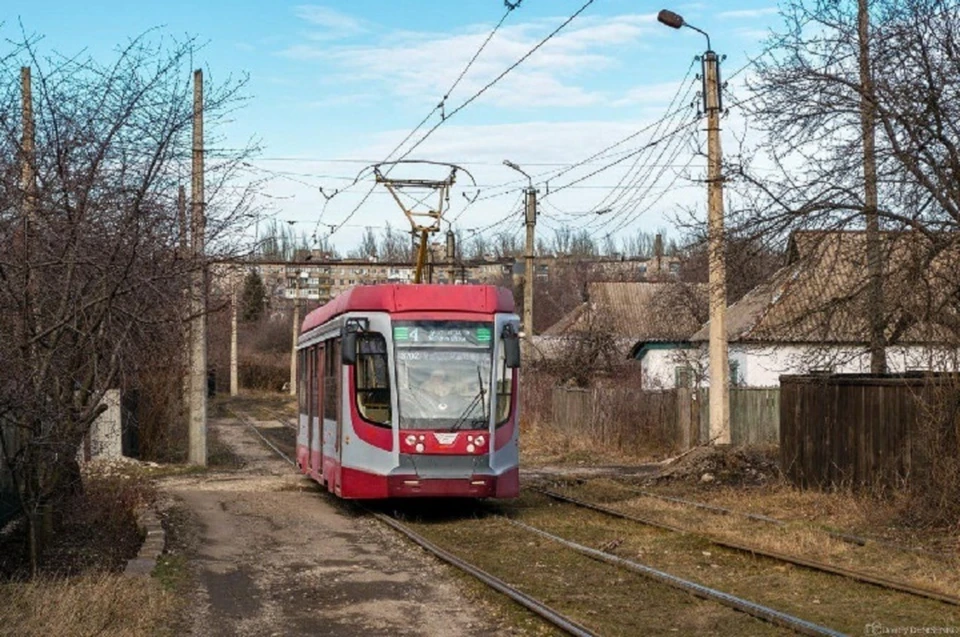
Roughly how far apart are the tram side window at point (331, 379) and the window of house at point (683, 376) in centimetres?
2454

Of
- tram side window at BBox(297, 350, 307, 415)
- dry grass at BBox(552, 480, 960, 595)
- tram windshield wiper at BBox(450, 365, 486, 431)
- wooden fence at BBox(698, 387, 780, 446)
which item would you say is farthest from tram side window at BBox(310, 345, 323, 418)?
wooden fence at BBox(698, 387, 780, 446)

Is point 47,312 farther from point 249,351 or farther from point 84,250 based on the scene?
point 249,351

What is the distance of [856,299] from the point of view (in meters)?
17.2

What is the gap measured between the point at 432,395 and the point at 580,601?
6.67 metres

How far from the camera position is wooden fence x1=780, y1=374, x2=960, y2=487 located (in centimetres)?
1510

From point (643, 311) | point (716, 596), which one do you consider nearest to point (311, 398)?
point (716, 596)

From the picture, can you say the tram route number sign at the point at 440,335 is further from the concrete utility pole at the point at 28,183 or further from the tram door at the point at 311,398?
the concrete utility pole at the point at 28,183

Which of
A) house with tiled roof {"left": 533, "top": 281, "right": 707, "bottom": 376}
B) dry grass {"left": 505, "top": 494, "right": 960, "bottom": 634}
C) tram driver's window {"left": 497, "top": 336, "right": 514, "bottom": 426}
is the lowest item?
dry grass {"left": 505, "top": 494, "right": 960, "bottom": 634}

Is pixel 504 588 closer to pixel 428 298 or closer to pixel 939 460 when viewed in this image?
pixel 939 460

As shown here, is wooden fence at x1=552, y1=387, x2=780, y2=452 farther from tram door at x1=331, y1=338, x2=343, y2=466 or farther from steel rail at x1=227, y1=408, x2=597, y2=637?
steel rail at x1=227, y1=408, x2=597, y2=637

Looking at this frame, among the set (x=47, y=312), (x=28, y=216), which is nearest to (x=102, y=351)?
(x=47, y=312)

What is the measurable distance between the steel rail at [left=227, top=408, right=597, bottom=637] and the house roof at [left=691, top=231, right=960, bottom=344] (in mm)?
6053

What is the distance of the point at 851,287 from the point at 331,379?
744 centimetres

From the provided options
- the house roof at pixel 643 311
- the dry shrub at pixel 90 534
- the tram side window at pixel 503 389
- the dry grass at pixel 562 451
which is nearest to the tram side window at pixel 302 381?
the dry shrub at pixel 90 534
